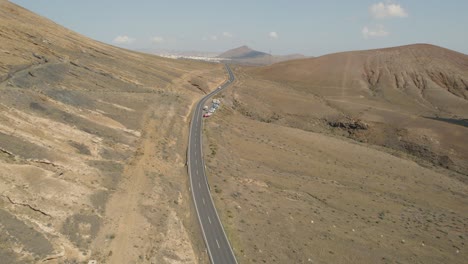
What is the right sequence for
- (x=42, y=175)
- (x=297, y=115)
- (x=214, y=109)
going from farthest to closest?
1. (x=297, y=115)
2. (x=214, y=109)
3. (x=42, y=175)

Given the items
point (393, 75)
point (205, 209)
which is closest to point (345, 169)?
point (205, 209)

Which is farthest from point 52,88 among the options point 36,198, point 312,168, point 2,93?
point 312,168

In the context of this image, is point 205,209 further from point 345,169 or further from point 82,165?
point 345,169

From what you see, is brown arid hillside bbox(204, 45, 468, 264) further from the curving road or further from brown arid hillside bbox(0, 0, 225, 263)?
brown arid hillside bbox(0, 0, 225, 263)

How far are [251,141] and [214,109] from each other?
16.8 m

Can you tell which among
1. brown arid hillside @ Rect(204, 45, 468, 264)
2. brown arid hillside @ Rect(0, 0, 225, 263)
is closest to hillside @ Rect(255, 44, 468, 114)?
brown arid hillside @ Rect(204, 45, 468, 264)

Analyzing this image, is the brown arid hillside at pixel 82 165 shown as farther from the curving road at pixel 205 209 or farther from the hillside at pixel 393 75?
the hillside at pixel 393 75

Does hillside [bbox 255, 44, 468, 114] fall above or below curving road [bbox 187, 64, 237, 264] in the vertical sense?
above

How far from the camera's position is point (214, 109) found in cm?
7925

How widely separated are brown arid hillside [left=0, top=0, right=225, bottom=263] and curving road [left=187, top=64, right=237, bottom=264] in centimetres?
121

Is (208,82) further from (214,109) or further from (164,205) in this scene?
(164,205)

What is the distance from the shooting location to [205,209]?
40.0 metres

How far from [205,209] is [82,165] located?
14.8 m

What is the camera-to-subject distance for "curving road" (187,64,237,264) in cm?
3294
